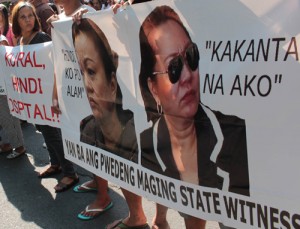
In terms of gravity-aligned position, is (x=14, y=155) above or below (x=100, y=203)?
below

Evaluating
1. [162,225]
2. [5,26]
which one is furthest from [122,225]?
[5,26]

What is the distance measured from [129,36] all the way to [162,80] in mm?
371

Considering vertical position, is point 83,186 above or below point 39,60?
below

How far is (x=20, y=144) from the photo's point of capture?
5.00 meters

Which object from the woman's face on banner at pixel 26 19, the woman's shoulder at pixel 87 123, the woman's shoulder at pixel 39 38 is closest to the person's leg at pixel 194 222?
the woman's shoulder at pixel 87 123

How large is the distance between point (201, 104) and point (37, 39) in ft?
7.72

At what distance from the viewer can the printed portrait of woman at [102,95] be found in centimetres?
256

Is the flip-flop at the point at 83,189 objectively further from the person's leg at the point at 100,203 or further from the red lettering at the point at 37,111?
the red lettering at the point at 37,111

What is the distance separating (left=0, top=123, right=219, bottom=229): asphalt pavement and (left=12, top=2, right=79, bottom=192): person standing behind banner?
0.12m

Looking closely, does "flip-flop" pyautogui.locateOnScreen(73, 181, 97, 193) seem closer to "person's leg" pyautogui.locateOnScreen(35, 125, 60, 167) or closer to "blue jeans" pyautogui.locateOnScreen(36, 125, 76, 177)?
"blue jeans" pyautogui.locateOnScreen(36, 125, 76, 177)

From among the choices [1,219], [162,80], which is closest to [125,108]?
[162,80]

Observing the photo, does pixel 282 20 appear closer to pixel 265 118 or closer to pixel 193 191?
pixel 265 118

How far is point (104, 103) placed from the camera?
8.99ft

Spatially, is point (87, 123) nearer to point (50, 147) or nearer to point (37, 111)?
point (37, 111)
